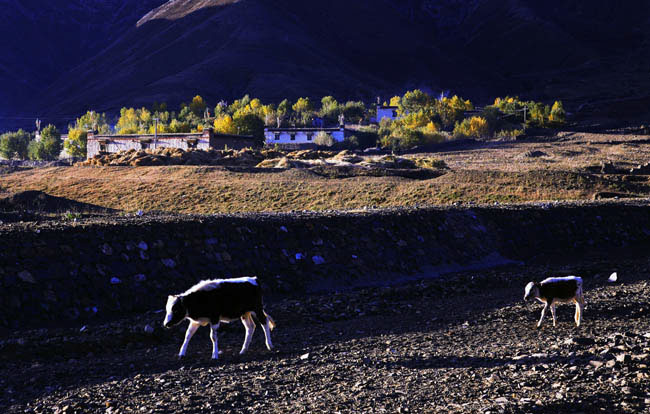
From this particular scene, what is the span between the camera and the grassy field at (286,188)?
40.6 meters

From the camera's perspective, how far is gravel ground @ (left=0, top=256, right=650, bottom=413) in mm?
8688

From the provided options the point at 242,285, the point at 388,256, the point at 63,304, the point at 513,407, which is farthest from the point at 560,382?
the point at 388,256

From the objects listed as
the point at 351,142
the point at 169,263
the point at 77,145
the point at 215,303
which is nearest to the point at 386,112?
the point at 351,142

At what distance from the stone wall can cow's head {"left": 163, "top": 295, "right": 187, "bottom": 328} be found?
4.38 m

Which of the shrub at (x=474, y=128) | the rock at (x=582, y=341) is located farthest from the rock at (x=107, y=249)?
the shrub at (x=474, y=128)

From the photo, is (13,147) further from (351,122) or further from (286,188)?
(286,188)

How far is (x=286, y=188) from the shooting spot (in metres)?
43.9

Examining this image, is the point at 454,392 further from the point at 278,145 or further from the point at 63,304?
the point at 278,145

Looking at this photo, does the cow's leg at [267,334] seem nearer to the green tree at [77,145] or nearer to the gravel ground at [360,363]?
the gravel ground at [360,363]

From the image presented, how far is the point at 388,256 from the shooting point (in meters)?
21.2

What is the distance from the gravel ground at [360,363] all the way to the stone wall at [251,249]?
4.40 ft

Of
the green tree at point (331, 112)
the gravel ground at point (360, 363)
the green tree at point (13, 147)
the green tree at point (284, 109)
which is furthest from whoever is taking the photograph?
the green tree at point (331, 112)

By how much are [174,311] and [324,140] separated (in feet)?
348

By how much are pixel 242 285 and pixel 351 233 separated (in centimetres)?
1048
